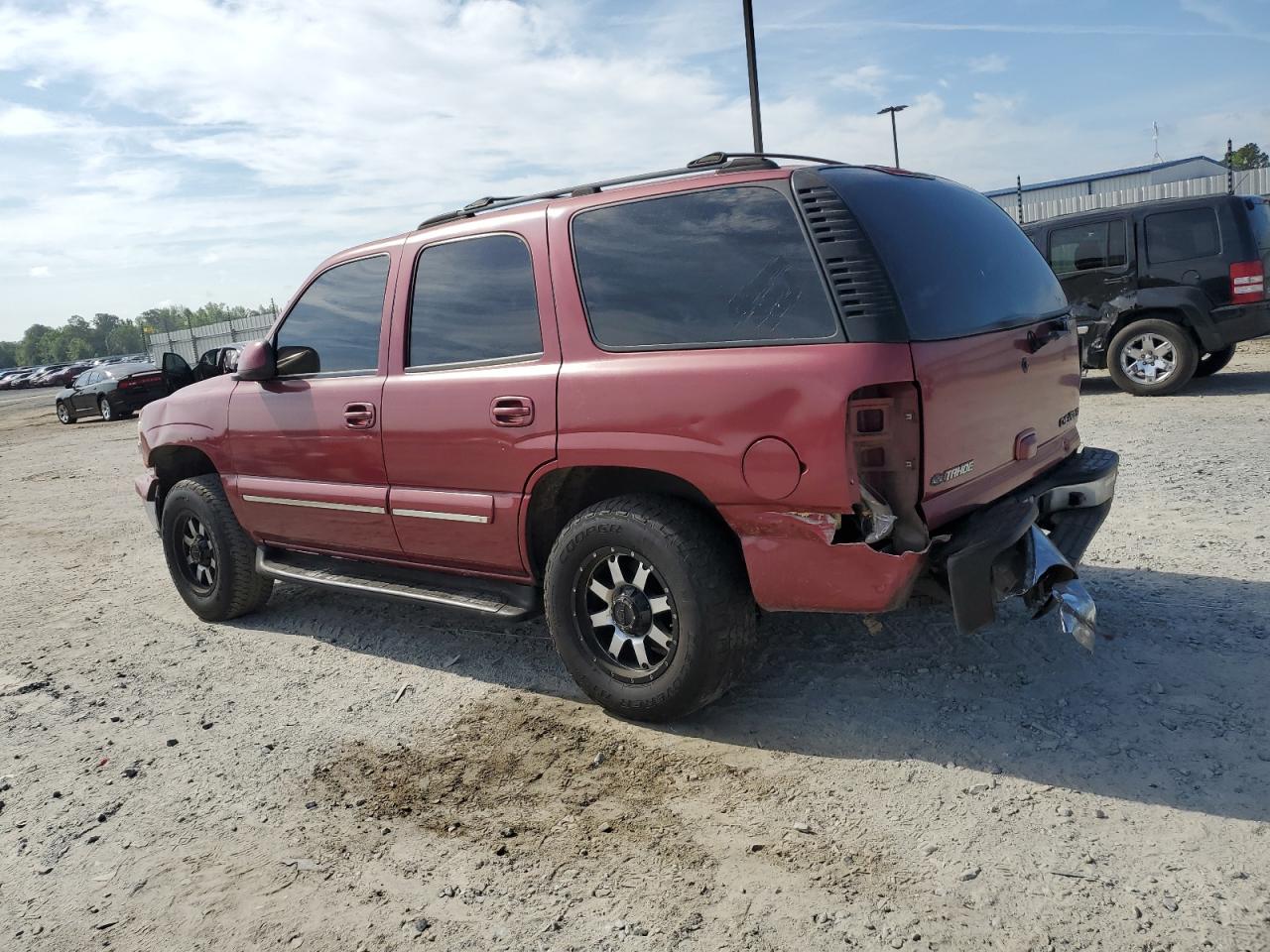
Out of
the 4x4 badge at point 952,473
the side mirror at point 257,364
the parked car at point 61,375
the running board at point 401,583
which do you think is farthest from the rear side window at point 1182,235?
the parked car at point 61,375

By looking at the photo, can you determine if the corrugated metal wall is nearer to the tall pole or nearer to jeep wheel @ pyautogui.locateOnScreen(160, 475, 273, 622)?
the tall pole

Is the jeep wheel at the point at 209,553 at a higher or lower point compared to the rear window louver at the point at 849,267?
lower

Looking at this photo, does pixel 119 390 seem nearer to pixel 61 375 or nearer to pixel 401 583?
pixel 401 583

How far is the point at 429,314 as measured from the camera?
419 centimetres

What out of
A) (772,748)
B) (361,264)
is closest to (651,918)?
(772,748)

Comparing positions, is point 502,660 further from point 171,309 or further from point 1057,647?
point 171,309

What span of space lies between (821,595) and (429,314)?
6.97 feet

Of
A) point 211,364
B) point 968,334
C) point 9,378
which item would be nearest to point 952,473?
point 968,334

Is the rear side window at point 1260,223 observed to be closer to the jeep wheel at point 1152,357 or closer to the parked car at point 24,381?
the jeep wheel at point 1152,357

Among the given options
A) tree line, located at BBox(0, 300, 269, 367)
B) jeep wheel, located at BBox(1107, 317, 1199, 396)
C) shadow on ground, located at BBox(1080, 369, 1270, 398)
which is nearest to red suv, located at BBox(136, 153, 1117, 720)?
jeep wheel, located at BBox(1107, 317, 1199, 396)

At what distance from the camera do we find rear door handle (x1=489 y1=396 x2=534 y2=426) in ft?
12.1

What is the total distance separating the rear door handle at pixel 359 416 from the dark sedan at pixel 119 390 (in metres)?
18.7

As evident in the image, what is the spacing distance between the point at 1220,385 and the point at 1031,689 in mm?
8825

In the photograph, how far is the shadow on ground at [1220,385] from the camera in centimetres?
1016
